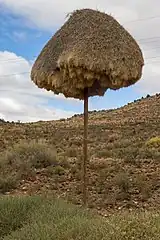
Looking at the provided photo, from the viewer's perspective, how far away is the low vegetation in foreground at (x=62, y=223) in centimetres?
734

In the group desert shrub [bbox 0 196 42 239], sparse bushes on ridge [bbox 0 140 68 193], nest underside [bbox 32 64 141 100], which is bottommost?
desert shrub [bbox 0 196 42 239]

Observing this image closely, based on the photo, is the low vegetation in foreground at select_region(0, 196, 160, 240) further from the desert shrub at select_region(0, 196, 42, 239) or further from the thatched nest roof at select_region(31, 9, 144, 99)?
the thatched nest roof at select_region(31, 9, 144, 99)

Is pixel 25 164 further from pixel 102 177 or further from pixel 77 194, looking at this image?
pixel 77 194

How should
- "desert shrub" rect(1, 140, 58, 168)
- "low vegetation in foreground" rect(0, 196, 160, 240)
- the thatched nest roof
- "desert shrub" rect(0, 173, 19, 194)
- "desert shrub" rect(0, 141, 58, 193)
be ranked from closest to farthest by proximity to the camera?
1. "low vegetation in foreground" rect(0, 196, 160, 240)
2. the thatched nest roof
3. "desert shrub" rect(0, 173, 19, 194)
4. "desert shrub" rect(0, 141, 58, 193)
5. "desert shrub" rect(1, 140, 58, 168)

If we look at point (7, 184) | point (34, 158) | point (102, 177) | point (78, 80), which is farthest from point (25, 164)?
point (78, 80)

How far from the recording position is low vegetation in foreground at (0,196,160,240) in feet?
24.1

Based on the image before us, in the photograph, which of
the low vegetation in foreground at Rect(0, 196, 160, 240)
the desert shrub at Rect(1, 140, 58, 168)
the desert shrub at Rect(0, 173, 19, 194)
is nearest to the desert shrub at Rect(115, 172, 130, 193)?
the desert shrub at Rect(0, 173, 19, 194)

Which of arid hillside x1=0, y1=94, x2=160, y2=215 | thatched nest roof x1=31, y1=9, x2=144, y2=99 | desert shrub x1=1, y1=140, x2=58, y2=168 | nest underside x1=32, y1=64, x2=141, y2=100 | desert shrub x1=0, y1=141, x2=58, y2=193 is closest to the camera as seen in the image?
thatched nest roof x1=31, y1=9, x2=144, y2=99

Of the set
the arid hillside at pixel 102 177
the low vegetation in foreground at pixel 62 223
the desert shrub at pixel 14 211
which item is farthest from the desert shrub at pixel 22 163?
the low vegetation in foreground at pixel 62 223

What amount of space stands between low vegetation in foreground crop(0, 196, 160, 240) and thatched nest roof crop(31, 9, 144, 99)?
3.04m

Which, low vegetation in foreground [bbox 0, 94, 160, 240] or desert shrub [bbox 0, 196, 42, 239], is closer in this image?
low vegetation in foreground [bbox 0, 94, 160, 240]

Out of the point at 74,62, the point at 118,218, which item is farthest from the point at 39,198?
the point at 118,218

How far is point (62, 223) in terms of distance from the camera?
348 inches

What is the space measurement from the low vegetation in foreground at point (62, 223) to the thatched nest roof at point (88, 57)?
3.04 meters
